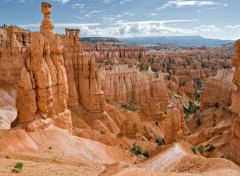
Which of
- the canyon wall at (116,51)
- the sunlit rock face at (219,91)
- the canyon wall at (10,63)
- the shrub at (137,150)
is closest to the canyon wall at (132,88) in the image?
the sunlit rock face at (219,91)

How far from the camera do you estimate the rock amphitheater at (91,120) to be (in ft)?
61.0

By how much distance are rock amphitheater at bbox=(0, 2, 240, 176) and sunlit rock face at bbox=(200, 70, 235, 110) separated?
0.51 ft

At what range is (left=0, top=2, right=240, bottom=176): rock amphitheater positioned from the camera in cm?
1858

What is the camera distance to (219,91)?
53.9 m

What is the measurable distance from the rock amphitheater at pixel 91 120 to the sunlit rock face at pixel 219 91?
154mm

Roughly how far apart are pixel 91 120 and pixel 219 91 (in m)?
23.8

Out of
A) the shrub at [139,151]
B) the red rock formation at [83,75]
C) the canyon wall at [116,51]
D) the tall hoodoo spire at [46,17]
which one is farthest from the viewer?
the canyon wall at [116,51]

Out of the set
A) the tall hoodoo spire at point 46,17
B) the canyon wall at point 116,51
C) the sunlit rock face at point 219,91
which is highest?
the tall hoodoo spire at point 46,17

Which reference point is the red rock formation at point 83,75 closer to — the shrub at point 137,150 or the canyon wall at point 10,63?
the canyon wall at point 10,63

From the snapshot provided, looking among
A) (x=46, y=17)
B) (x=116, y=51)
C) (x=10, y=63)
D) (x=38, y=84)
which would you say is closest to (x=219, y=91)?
(x=10, y=63)

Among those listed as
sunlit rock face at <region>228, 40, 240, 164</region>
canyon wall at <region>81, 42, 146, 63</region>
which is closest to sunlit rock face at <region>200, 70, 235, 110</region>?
sunlit rock face at <region>228, 40, 240, 164</region>

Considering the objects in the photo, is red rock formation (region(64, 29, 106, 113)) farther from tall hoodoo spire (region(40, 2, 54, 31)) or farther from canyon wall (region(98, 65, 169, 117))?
tall hoodoo spire (region(40, 2, 54, 31))

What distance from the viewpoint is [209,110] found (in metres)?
52.4

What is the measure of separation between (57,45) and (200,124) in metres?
29.2
